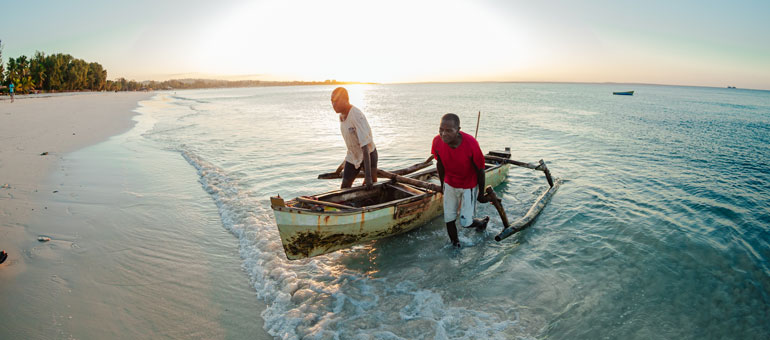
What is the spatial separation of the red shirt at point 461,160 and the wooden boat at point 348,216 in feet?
3.60

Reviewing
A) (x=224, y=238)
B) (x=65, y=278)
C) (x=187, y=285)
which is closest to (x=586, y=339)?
(x=187, y=285)

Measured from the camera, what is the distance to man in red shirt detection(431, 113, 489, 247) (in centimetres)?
507

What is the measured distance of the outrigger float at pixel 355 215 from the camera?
16.6ft

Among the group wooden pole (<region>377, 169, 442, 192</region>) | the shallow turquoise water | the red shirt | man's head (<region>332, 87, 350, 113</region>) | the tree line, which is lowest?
the shallow turquoise water

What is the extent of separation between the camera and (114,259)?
546 centimetres

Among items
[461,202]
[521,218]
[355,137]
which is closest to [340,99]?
[355,137]

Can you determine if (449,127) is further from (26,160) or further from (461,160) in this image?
(26,160)

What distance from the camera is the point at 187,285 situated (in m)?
5.00

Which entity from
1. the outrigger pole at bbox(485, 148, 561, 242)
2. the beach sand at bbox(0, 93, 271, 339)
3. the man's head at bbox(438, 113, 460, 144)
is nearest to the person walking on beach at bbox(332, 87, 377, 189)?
the man's head at bbox(438, 113, 460, 144)

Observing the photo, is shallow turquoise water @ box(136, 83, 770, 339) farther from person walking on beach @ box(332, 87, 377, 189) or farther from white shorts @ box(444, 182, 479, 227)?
person walking on beach @ box(332, 87, 377, 189)

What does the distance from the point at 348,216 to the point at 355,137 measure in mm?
1525

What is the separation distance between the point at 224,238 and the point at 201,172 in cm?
563

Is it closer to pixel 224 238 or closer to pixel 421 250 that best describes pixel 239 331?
pixel 224 238

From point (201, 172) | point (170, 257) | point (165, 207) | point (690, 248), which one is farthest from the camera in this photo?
point (201, 172)
